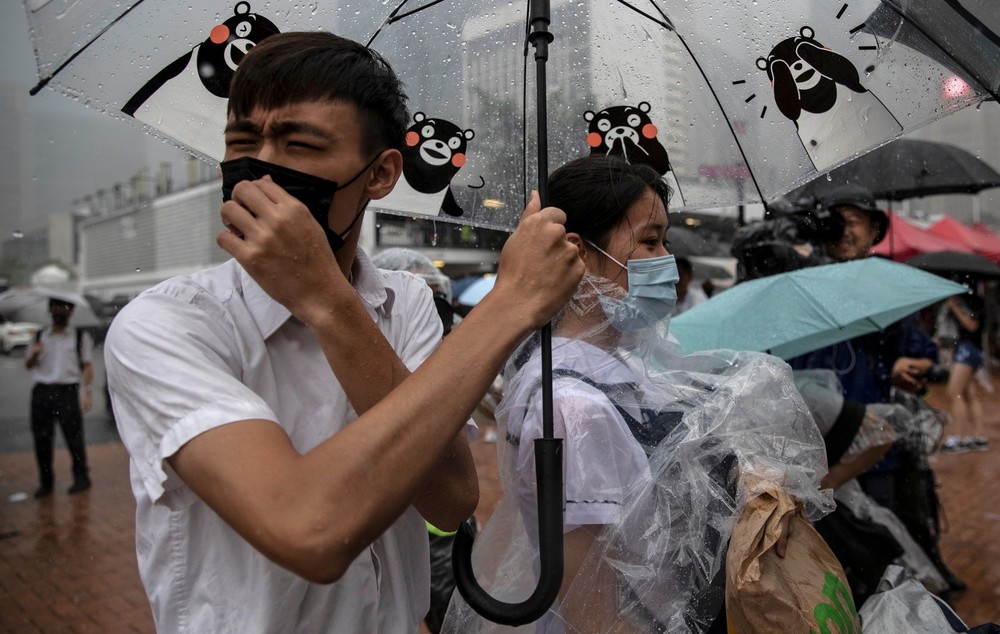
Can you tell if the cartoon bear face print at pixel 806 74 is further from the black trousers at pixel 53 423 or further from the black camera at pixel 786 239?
the black trousers at pixel 53 423

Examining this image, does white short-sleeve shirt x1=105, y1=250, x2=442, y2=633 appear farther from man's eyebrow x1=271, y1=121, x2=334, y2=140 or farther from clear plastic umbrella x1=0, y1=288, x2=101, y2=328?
clear plastic umbrella x1=0, y1=288, x2=101, y2=328

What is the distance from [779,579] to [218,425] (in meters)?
1.07

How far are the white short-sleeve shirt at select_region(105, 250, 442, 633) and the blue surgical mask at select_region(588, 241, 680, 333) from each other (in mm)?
657

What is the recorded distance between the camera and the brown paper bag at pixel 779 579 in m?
1.32

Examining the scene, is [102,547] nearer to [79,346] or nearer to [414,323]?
[79,346]

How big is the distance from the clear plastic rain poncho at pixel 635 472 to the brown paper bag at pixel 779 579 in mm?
102

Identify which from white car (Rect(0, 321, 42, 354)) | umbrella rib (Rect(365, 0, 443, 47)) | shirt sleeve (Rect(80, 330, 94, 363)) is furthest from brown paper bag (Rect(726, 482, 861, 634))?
white car (Rect(0, 321, 42, 354))

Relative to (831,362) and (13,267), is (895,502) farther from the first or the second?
(13,267)

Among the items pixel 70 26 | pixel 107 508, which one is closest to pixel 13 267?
pixel 107 508

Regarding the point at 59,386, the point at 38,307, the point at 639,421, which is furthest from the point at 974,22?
the point at 38,307

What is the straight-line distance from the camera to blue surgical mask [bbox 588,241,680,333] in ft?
6.01

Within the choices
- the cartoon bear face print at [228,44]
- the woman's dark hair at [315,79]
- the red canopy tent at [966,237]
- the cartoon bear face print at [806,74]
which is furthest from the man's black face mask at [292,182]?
the red canopy tent at [966,237]

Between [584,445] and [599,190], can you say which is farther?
[599,190]

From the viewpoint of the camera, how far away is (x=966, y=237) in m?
9.45
